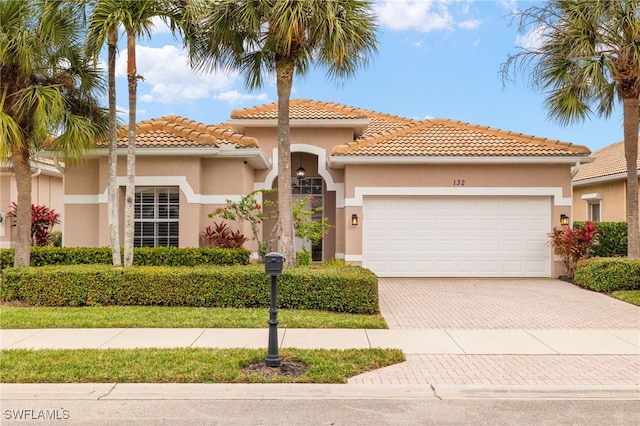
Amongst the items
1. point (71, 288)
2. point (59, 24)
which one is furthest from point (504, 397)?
point (59, 24)

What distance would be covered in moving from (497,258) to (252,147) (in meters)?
8.09

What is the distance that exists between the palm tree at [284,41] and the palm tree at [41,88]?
2.92 metres

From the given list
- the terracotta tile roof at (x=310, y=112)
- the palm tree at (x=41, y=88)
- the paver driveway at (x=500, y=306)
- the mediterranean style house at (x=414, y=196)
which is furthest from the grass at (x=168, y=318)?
the terracotta tile roof at (x=310, y=112)

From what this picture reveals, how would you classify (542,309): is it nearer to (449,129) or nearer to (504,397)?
(504,397)

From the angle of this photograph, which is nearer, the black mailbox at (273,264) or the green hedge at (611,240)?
the black mailbox at (273,264)

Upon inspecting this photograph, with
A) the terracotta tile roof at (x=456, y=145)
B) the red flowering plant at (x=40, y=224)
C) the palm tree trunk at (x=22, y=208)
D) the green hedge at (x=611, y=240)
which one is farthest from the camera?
the red flowering plant at (x=40, y=224)

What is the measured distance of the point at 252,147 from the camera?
526 inches

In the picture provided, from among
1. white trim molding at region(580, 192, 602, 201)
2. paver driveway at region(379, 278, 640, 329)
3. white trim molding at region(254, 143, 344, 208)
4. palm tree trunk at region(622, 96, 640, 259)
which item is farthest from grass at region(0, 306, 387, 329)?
white trim molding at region(580, 192, 602, 201)

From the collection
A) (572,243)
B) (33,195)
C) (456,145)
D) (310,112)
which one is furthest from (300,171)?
(33,195)

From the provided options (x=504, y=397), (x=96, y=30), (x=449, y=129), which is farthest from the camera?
(x=449, y=129)

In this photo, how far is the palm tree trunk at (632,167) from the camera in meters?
12.8

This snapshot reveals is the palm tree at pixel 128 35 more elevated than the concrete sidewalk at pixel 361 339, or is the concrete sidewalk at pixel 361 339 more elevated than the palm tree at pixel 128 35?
the palm tree at pixel 128 35

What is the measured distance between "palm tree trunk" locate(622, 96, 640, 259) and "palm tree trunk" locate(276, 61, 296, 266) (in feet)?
30.9

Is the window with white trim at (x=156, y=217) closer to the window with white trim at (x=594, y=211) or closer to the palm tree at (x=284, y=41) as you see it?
the palm tree at (x=284, y=41)
